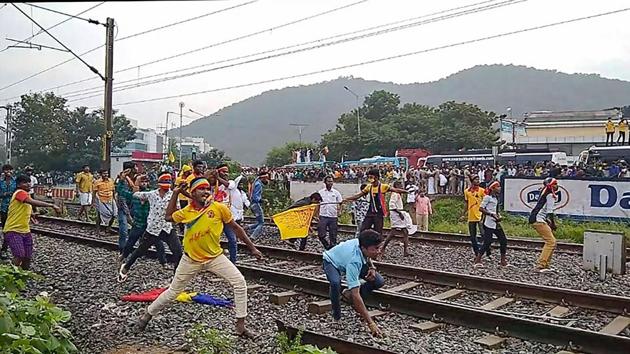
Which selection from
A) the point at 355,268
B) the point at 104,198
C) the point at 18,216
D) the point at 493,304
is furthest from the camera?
the point at 104,198

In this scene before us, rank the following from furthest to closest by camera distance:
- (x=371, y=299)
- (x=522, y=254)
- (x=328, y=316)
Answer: (x=522, y=254) < (x=371, y=299) < (x=328, y=316)

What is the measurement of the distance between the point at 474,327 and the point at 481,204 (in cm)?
450

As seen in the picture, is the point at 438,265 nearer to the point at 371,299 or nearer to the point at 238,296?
the point at 371,299

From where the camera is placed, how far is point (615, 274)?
34.8 feet

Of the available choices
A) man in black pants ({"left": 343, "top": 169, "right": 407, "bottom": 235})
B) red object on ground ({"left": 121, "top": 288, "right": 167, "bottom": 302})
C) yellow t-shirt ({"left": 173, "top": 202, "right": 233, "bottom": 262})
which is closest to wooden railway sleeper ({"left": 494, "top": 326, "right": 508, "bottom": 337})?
yellow t-shirt ({"left": 173, "top": 202, "right": 233, "bottom": 262})

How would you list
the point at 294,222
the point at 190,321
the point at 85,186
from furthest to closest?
the point at 85,186 < the point at 294,222 < the point at 190,321

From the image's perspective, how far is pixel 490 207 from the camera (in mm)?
11125

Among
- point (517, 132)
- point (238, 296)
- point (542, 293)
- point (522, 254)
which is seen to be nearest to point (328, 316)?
point (238, 296)

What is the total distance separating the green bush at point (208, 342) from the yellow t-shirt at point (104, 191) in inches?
409

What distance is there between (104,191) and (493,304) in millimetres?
10903

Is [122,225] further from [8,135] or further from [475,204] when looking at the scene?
[8,135]

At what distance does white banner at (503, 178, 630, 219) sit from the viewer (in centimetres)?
1795

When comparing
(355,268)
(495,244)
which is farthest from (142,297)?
(495,244)

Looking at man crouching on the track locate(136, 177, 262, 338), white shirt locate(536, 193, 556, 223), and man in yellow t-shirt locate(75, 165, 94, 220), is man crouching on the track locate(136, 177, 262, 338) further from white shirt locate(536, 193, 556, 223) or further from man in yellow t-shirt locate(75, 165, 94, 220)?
man in yellow t-shirt locate(75, 165, 94, 220)
